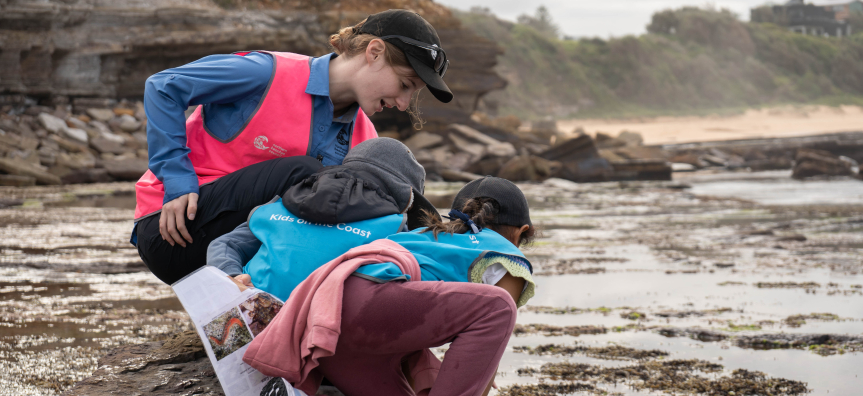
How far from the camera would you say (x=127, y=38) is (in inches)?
701

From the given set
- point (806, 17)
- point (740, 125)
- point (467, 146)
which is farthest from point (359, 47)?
point (806, 17)

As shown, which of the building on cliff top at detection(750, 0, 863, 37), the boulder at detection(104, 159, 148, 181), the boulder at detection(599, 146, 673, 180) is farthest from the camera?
the building on cliff top at detection(750, 0, 863, 37)

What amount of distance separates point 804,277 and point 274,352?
5.40 m

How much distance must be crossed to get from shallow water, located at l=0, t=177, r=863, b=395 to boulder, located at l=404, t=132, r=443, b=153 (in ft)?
28.7

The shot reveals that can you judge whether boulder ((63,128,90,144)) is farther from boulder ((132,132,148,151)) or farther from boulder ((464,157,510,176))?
boulder ((464,157,510,176))

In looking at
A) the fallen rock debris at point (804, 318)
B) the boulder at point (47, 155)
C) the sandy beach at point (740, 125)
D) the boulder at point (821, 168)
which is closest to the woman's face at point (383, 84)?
the fallen rock debris at point (804, 318)

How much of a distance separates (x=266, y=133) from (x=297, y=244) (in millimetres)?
642

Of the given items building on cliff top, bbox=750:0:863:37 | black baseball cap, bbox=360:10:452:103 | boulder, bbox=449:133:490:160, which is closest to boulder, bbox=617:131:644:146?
boulder, bbox=449:133:490:160

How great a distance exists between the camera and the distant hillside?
5019 cm

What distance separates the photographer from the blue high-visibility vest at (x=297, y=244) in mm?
2092

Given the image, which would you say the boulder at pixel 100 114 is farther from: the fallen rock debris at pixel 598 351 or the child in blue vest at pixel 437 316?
the child in blue vest at pixel 437 316

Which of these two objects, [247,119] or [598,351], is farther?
[598,351]

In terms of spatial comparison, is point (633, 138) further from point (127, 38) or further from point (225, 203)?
point (225, 203)

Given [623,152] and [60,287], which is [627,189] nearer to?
[623,152]
